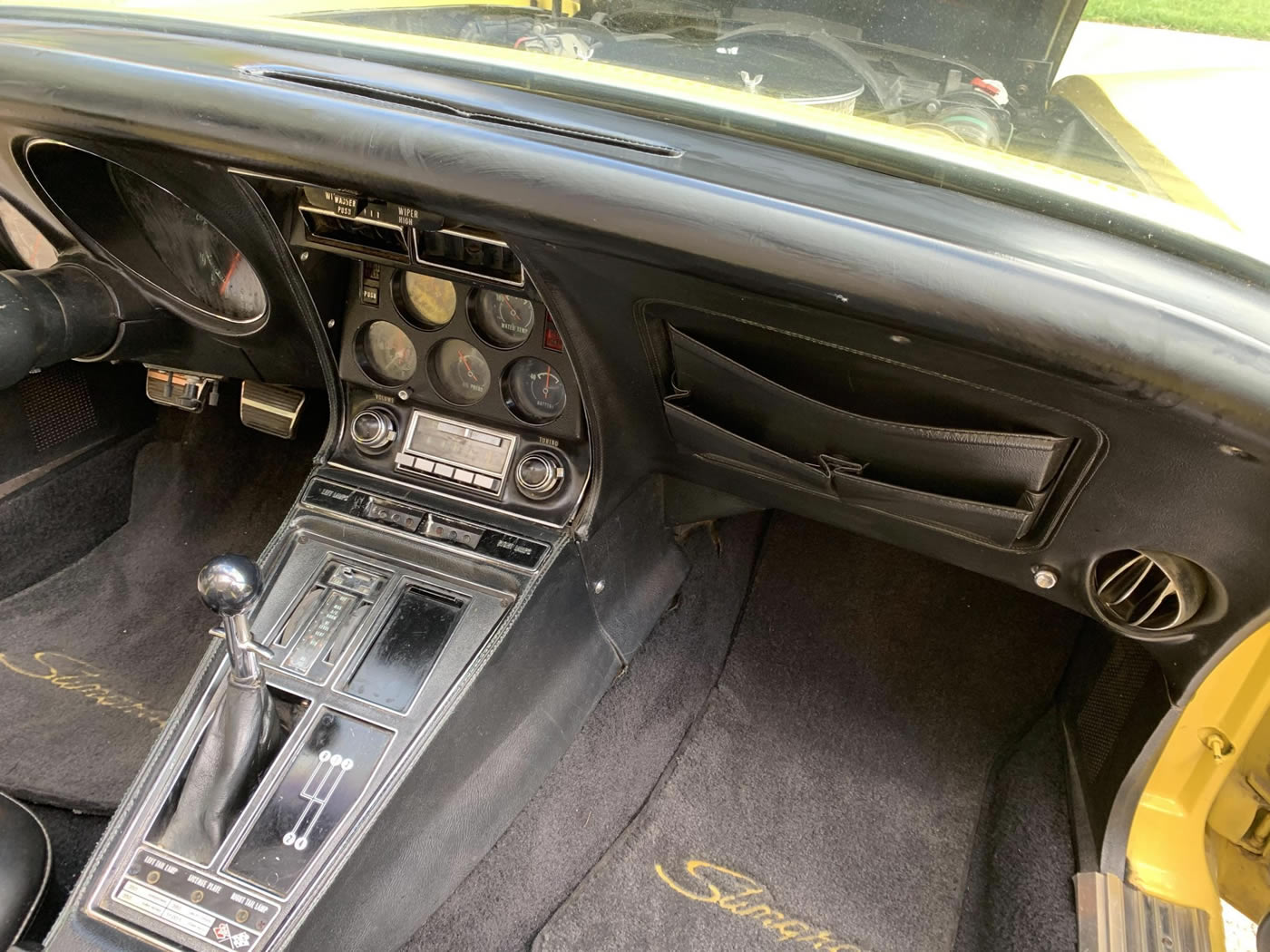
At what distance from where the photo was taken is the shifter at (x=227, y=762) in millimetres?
1239

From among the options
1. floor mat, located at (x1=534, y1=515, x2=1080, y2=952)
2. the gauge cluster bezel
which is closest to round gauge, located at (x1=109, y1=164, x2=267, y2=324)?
the gauge cluster bezel

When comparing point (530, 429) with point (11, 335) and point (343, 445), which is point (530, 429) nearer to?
point (343, 445)

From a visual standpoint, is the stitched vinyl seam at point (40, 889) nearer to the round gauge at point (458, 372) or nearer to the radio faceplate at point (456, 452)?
the radio faceplate at point (456, 452)

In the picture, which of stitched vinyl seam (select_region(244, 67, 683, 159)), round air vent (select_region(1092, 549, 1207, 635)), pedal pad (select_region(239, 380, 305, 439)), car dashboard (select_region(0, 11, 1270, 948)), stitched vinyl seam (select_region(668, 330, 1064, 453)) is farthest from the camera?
pedal pad (select_region(239, 380, 305, 439))

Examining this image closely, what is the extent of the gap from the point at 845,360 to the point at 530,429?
62cm

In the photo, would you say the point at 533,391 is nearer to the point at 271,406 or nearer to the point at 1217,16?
the point at 271,406

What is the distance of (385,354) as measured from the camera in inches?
63.8

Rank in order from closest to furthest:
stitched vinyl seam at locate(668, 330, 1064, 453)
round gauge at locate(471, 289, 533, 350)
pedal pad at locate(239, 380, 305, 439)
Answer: stitched vinyl seam at locate(668, 330, 1064, 453), round gauge at locate(471, 289, 533, 350), pedal pad at locate(239, 380, 305, 439)

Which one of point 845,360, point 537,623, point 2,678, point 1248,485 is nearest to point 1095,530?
point 1248,485

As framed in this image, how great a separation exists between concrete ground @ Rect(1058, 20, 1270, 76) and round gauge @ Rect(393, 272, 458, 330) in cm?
101

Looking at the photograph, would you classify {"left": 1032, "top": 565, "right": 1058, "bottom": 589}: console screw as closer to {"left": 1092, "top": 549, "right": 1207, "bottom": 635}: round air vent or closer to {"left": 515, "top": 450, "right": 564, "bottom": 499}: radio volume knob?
{"left": 1092, "top": 549, "right": 1207, "bottom": 635}: round air vent

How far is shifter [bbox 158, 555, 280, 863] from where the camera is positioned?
4.07ft

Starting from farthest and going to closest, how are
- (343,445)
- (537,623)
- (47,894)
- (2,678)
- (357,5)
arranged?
(2,678)
(343,445)
(537,623)
(357,5)
(47,894)

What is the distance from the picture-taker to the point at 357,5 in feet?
4.55
